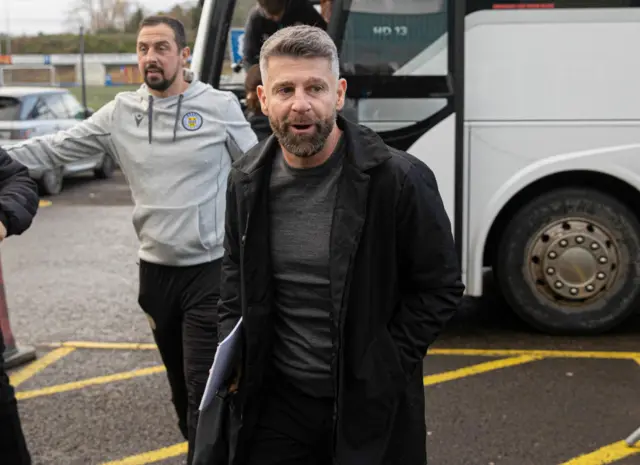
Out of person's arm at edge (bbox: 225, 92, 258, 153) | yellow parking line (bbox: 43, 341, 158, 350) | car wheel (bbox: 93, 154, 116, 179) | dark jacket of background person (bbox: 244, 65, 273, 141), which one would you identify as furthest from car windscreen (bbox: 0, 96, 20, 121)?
person's arm at edge (bbox: 225, 92, 258, 153)

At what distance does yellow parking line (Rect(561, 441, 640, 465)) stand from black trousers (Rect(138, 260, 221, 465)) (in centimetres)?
178

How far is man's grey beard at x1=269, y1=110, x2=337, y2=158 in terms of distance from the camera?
2160mm

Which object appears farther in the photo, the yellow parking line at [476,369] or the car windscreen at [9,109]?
the car windscreen at [9,109]

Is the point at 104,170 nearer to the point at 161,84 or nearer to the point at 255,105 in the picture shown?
the point at 255,105

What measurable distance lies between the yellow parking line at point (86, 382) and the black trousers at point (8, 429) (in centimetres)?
206

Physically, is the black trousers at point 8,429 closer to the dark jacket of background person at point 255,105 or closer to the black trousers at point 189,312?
the black trousers at point 189,312

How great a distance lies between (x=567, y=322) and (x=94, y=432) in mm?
3232

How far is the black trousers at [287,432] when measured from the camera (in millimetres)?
2377

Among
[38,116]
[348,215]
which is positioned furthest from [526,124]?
[38,116]

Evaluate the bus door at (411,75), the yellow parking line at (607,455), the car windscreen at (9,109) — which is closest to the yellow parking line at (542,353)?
the bus door at (411,75)

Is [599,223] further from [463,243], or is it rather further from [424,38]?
[424,38]

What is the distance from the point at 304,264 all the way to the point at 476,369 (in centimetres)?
311

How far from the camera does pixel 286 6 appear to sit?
19.1 ft

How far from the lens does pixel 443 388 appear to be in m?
4.79
